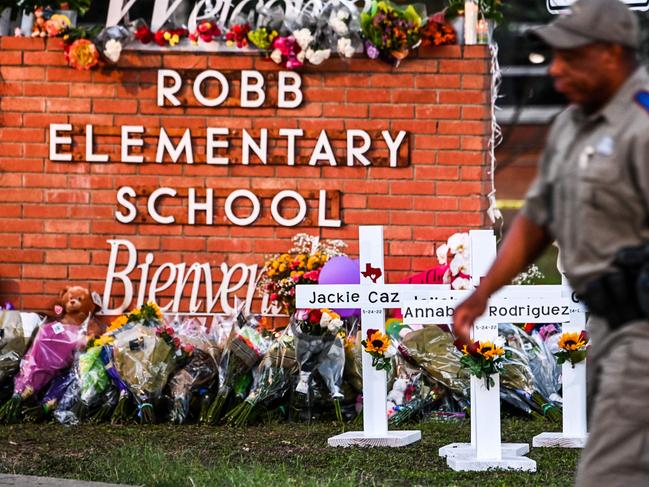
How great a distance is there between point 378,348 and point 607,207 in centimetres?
375

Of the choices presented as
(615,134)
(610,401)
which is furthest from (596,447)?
(615,134)

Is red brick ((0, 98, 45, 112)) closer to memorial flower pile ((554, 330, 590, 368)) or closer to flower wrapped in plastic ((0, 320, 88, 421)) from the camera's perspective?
flower wrapped in plastic ((0, 320, 88, 421))

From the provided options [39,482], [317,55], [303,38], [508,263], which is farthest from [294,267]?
[508,263]

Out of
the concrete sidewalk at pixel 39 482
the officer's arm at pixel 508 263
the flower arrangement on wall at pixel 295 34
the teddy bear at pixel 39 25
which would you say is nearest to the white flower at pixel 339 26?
the flower arrangement on wall at pixel 295 34

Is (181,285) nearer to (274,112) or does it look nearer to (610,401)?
(274,112)

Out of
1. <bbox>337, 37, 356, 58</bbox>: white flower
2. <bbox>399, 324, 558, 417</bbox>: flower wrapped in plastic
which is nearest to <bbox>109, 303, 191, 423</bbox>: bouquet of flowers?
<bbox>399, 324, 558, 417</bbox>: flower wrapped in plastic

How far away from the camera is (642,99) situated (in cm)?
373

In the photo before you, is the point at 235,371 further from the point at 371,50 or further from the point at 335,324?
the point at 371,50

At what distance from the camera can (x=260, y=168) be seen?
9.77 metres

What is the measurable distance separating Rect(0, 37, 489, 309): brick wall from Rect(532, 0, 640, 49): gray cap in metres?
5.86

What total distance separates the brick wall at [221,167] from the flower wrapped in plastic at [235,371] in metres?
1.33

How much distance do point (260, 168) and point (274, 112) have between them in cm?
40

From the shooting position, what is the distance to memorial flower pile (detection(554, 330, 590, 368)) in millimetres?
7223

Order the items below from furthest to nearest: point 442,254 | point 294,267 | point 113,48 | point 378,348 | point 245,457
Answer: point 113,48
point 442,254
point 294,267
point 378,348
point 245,457
